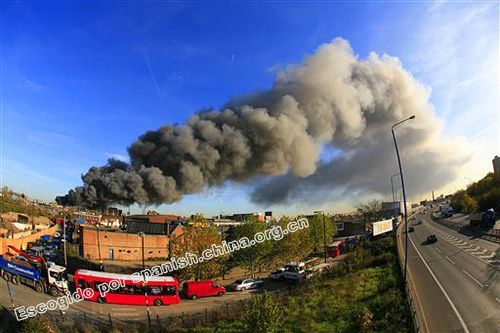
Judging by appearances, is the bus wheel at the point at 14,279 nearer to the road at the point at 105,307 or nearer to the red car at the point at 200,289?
the road at the point at 105,307

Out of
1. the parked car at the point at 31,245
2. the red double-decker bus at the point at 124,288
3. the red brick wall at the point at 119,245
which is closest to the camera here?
the red double-decker bus at the point at 124,288

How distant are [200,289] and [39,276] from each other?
1325cm

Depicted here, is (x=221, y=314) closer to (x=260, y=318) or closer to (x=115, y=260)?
(x=260, y=318)

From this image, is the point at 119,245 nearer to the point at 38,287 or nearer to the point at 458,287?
the point at 38,287

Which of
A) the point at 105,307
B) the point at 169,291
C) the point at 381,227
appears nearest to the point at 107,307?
the point at 105,307

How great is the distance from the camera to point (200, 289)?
115 feet

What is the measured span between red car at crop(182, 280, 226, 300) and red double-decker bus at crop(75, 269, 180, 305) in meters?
3.84

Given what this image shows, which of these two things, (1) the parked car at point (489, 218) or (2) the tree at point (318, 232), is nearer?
(1) the parked car at point (489, 218)

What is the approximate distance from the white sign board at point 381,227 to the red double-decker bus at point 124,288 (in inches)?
1529

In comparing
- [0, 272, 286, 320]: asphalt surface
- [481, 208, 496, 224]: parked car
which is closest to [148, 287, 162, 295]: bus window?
[0, 272, 286, 320]: asphalt surface

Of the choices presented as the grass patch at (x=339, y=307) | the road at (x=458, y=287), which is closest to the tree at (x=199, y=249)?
the grass patch at (x=339, y=307)

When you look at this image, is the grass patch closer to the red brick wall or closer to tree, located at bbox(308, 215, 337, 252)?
the red brick wall

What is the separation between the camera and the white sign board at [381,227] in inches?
2360

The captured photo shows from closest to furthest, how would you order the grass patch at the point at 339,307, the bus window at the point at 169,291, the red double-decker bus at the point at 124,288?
the grass patch at the point at 339,307 → the red double-decker bus at the point at 124,288 → the bus window at the point at 169,291
